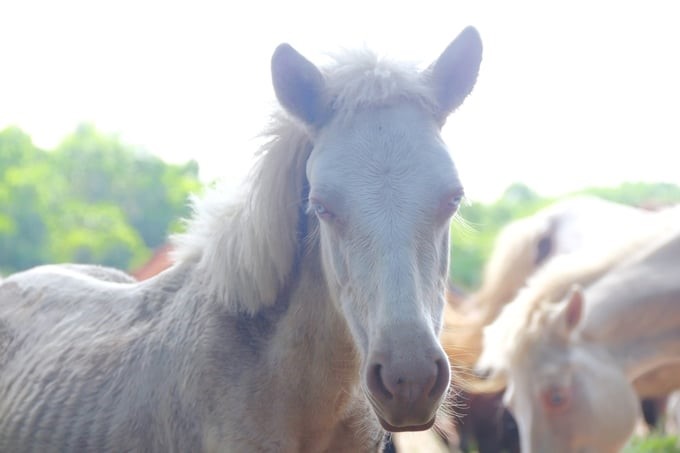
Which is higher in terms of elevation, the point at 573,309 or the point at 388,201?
the point at 388,201

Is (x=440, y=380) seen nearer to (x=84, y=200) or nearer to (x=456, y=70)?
(x=456, y=70)

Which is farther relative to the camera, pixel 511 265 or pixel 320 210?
pixel 511 265

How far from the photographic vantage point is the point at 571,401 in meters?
5.13

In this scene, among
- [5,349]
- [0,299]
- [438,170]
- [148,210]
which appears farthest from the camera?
[148,210]

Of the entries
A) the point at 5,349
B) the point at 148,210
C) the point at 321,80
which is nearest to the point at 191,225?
the point at 321,80

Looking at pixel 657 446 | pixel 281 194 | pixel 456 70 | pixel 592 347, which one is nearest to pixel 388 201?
pixel 281 194

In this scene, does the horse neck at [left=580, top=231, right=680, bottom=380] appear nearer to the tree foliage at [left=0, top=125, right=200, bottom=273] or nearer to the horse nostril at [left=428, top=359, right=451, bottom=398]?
the horse nostril at [left=428, top=359, right=451, bottom=398]

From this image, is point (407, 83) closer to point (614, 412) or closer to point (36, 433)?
point (36, 433)

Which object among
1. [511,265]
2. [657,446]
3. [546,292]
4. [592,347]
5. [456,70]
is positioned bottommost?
[657,446]

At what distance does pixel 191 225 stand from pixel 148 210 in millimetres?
25592

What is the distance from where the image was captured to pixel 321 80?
249 cm

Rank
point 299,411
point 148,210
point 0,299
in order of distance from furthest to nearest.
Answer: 1. point 148,210
2. point 0,299
3. point 299,411

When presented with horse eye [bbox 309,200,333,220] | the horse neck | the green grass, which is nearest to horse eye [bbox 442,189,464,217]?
horse eye [bbox 309,200,333,220]

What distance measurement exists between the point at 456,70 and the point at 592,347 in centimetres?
324
